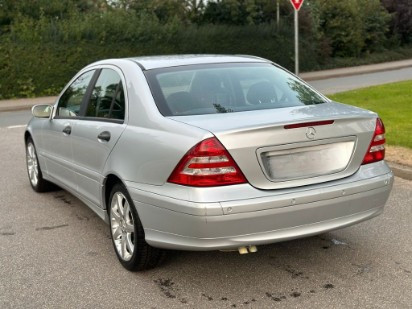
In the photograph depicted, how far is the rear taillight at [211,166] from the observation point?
349 cm

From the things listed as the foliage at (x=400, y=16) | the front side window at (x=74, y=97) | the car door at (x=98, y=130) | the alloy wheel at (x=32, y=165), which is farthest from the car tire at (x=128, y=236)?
the foliage at (x=400, y=16)

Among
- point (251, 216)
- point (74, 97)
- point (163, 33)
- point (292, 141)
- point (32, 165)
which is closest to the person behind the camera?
point (251, 216)

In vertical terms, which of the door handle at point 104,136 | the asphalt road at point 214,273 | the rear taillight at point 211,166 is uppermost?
the rear taillight at point 211,166

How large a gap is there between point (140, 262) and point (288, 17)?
2543cm

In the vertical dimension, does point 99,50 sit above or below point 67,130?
below

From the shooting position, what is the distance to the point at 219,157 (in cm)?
349

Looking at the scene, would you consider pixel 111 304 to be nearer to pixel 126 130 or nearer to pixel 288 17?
pixel 126 130

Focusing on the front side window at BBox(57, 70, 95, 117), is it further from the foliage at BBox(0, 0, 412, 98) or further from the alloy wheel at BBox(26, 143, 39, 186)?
the foliage at BBox(0, 0, 412, 98)

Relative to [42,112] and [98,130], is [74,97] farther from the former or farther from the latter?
[98,130]

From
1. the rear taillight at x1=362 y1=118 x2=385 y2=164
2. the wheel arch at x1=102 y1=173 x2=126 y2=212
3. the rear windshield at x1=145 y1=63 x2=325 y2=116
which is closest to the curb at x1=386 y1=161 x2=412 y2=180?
the rear windshield at x1=145 y1=63 x2=325 y2=116

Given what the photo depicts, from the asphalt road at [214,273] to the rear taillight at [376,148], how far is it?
799 mm

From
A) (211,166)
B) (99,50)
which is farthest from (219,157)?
(99,50)

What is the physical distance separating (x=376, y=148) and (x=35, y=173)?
13.5ft

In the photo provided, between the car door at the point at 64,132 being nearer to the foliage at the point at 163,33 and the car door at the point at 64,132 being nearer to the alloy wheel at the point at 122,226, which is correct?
the alloy wheel at the point at 122,226
